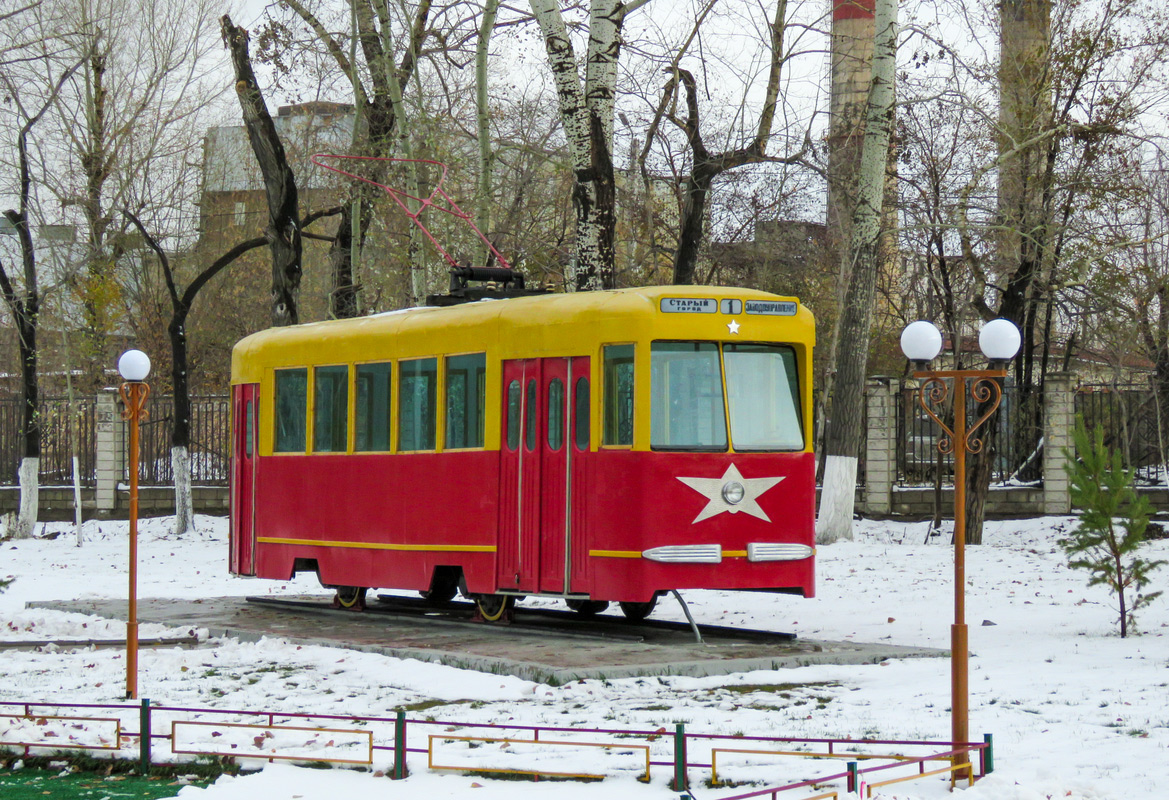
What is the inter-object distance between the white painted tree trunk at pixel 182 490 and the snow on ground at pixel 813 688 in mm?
10275

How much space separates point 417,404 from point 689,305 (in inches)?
144

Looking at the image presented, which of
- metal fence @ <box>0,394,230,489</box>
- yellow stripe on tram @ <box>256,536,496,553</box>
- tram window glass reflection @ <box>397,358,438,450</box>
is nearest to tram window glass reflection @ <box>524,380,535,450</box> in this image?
yellow stripe on tram @ <box>256,536,496,553</box>

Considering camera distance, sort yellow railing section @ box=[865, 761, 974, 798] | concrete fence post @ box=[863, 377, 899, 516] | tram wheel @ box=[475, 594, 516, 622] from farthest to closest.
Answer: concrete fence post @ box=[863, 377, 899, 516], tram wheel @ box=[475, 594, 516, 622], yellow railing section @ box=[865, 761, 974, 798]

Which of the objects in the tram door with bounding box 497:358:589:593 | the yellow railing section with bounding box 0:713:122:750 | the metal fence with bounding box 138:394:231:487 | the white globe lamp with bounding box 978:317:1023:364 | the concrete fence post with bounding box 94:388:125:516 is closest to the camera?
the white globe lamp with bounding box 978:317:1023:364

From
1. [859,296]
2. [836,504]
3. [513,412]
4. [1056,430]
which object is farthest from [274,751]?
[1056,430]

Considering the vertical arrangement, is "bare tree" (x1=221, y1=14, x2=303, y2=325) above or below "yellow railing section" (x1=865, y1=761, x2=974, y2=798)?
above

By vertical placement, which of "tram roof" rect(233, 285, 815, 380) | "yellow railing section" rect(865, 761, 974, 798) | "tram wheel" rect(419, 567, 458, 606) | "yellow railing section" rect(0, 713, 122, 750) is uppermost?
"tram roof" rect(233, 285, 815, 380)

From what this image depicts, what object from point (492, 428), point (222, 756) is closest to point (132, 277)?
point (492, 428)

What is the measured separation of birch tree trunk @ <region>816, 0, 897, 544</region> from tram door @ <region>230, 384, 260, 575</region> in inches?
342

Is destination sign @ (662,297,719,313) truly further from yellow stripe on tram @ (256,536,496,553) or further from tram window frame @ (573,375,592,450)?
yellow stripe on tram @ (256,536,496,553)

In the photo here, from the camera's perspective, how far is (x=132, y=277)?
46594 mm

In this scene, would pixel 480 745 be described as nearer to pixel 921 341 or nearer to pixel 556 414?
pixel 921 341

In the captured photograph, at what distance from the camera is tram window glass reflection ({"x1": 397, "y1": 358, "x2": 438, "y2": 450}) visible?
15930 mm

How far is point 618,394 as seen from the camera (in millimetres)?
13828
